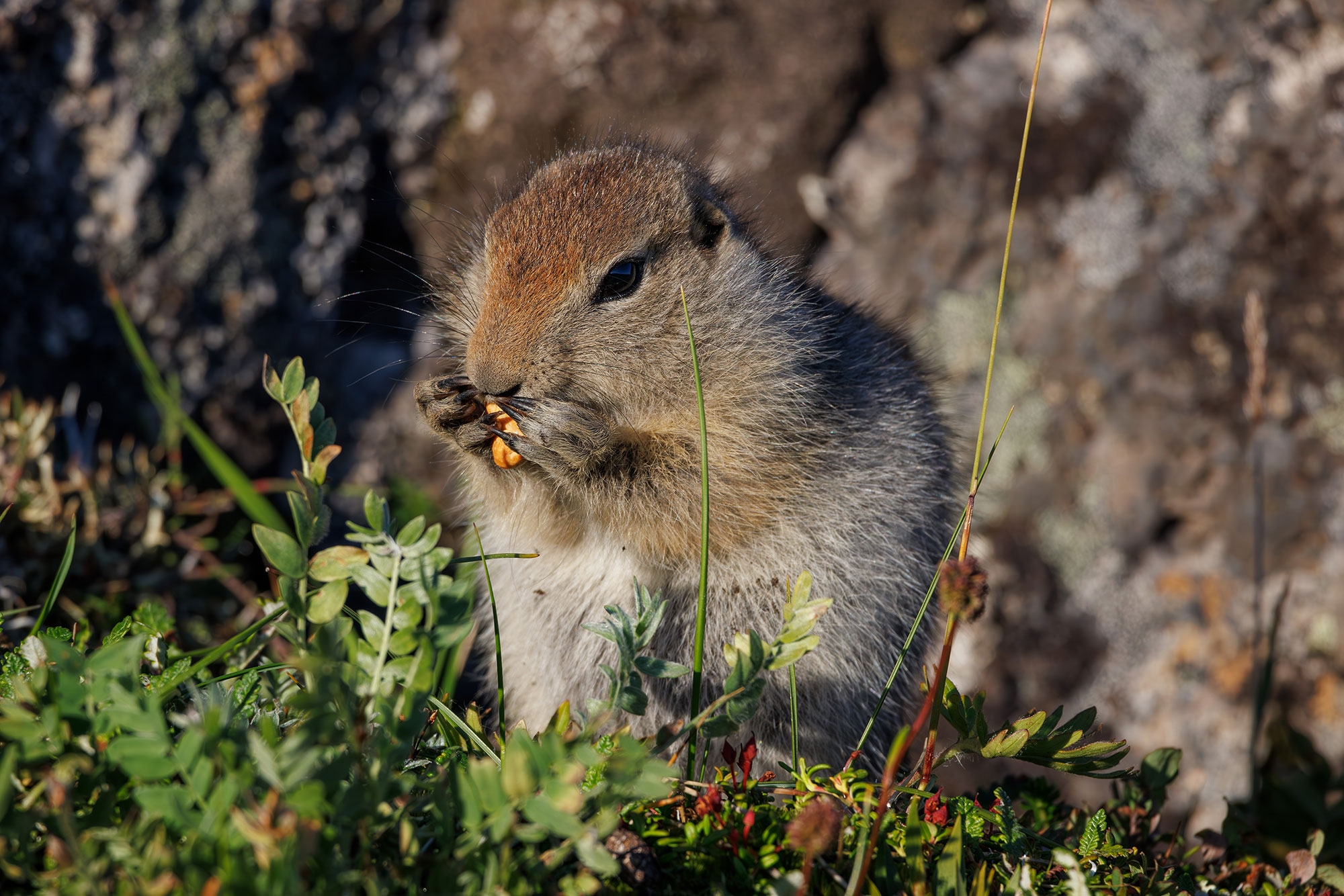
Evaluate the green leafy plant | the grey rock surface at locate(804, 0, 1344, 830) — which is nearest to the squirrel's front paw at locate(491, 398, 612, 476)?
the green leafy plant

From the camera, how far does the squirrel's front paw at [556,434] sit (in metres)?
2.80

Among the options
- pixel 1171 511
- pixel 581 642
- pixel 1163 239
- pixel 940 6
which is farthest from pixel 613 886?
pixel 940 6

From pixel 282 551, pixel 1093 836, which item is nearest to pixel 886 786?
pixel 1093 836

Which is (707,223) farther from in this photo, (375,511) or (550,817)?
(550,817)

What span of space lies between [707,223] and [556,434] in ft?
3.23

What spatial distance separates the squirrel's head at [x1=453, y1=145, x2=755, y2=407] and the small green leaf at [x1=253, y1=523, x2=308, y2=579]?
1.14 meters

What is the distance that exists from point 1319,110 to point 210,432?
5985 mm

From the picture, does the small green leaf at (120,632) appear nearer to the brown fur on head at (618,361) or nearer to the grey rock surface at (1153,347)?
the brown fur on head at (618,361)

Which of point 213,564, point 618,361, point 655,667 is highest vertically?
point 618,361

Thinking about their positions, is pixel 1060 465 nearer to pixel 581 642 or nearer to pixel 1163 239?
pixel 1163 239

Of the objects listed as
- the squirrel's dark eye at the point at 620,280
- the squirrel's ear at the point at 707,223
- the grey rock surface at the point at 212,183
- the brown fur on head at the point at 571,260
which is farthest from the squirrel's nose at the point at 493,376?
the grey rock surface at the point at 212,183

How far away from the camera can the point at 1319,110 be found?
4.97 meters

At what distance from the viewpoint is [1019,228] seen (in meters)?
5.07

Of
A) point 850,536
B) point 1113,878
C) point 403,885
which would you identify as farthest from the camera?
point 850,536
